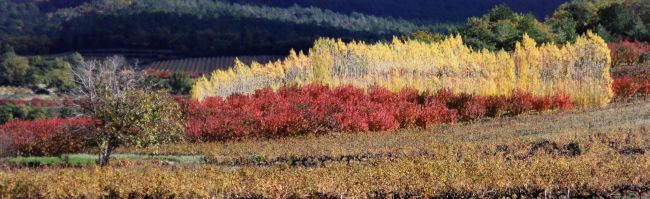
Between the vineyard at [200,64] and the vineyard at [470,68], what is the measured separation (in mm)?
74064

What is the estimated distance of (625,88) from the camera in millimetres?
60719

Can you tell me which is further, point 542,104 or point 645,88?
point 645,88

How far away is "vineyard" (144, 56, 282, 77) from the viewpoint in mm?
156000

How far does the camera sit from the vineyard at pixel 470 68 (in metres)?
60.2

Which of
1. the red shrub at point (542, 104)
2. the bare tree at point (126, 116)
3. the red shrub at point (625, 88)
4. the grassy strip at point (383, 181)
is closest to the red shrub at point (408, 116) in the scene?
the red shrub at point (542, 104)

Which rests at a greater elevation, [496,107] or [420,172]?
[420,172]

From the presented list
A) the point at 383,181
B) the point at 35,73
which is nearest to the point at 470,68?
the point at 383,181

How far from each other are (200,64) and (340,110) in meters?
114

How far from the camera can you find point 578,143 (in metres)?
33.8

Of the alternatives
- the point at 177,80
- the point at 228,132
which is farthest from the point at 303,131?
the point at 177,80

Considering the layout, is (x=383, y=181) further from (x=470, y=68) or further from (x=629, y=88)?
(x=470, y=68)

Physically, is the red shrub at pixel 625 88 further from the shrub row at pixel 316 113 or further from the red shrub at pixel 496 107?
the red shrub at pixel 496 107

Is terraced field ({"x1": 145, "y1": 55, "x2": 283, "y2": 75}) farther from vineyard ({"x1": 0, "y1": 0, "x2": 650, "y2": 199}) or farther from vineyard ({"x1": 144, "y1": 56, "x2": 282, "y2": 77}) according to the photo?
vineyard ({"x1": 0, "y1": 0, "x2": 650, "y2": 199})

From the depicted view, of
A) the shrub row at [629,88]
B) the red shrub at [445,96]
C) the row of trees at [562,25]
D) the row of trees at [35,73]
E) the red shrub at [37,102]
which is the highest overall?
the row of trees at [562,25]
